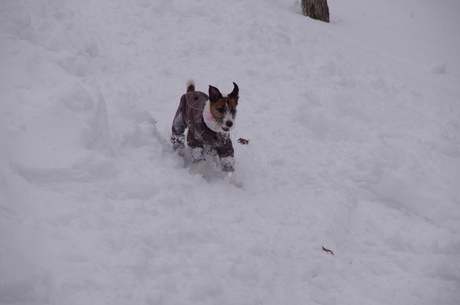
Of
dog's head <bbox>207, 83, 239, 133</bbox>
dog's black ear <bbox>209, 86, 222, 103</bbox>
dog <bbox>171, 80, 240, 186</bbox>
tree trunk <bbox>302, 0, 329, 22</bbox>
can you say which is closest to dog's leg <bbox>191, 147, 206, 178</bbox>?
dog <bbox>171, 80, 240, 186</bbox>

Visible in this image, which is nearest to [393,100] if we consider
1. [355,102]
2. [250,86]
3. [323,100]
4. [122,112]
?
[355,102]

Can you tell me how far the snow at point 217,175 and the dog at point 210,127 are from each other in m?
0.27

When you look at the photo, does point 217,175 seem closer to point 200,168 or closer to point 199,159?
point 200,168

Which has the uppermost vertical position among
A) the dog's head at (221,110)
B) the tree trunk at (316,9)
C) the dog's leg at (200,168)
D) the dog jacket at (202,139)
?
the tree trunk at (316,9)

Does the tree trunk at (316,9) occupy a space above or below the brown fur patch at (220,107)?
above

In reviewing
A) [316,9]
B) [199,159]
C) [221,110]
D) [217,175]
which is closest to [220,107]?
[221,110]

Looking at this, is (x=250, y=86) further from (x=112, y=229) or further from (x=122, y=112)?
(x=112, y=229)

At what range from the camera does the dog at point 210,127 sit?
16.8ft

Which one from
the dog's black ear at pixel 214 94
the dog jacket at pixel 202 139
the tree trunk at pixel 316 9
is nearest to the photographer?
the dog's black ear at pixel 214 94

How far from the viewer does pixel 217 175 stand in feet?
18.7

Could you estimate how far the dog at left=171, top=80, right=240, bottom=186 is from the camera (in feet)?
16.8

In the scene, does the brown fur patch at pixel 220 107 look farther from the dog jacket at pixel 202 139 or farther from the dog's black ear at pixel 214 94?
the dog jacket at pixel 202 139

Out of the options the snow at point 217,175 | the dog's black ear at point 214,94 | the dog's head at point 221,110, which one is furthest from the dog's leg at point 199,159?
the dog's black ear at point 214,94

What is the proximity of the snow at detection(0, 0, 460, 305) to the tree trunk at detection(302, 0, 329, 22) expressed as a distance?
2268 millimetres
